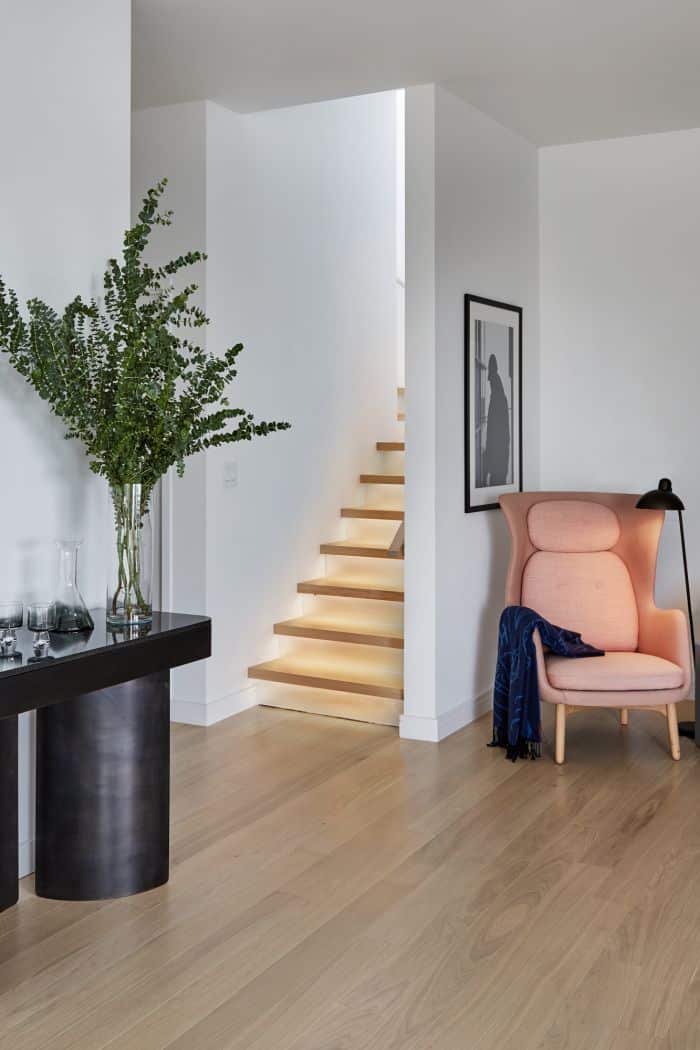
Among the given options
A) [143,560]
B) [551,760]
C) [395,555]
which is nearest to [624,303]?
[395,555]

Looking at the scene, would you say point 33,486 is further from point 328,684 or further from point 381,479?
point 381,479

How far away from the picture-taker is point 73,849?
304 centimetres

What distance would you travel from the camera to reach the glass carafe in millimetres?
2984

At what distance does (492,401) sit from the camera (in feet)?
17.0

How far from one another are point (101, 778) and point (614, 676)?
7.21ft

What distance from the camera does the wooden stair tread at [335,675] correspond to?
194 inches

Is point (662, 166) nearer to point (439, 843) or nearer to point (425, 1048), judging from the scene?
point (439, 843)

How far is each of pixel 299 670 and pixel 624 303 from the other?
98.5 inches

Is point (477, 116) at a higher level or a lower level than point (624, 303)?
higher

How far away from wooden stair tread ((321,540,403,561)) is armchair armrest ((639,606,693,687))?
124 centimetres

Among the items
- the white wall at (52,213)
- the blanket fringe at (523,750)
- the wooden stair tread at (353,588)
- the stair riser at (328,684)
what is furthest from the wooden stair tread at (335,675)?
the white wall at (52,213)

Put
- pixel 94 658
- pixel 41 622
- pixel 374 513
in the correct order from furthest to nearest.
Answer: pixel 374 513
pixel 41 622
pixel 94 658

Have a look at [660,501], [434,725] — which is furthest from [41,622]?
[660,501]

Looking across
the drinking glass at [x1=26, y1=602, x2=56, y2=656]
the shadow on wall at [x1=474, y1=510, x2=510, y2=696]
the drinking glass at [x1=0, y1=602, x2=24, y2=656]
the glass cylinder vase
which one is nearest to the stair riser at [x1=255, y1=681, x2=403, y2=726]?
the shadow on wall at [x1=474, y1=510, x2=510, y2=696]
